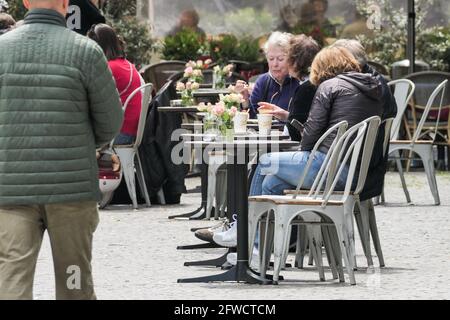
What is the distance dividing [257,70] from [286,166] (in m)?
10.4

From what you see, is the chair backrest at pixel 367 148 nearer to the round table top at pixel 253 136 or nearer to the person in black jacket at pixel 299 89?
the round table top at pixel 253 136

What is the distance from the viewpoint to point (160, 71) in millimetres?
18641

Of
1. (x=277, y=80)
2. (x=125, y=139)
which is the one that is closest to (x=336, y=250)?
(x=277, y=80)

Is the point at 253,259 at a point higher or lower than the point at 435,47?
lower

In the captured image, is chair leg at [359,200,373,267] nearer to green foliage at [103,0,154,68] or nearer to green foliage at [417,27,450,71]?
green foliage at [417,27,450,71]

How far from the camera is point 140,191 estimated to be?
554 inches

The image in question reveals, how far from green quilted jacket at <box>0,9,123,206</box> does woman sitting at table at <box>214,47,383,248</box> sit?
133 inches

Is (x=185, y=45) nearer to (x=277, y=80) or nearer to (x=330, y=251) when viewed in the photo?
(x=277, y=80)

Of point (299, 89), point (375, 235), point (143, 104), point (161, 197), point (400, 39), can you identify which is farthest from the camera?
point (400, 39)

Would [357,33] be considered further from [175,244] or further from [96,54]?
[96,54]

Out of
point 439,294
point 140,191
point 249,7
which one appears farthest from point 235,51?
point 439,294

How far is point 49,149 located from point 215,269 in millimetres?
3733

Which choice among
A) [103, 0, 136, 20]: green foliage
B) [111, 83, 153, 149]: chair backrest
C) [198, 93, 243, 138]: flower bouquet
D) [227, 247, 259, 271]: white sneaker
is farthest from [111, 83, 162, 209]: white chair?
[103, 0, 136, 20]: green foliage

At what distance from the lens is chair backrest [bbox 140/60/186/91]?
60.6 feet
